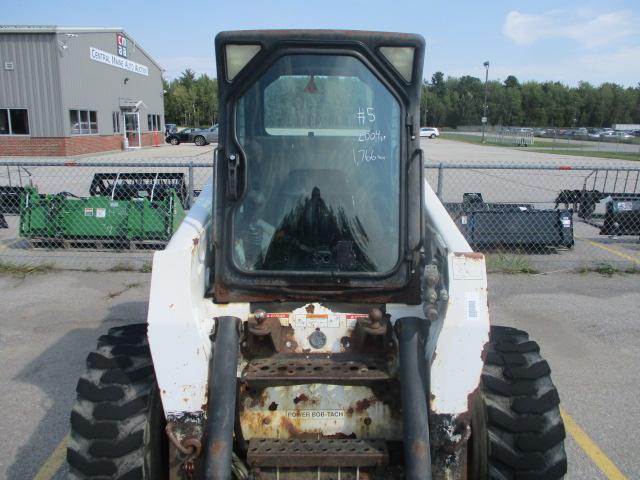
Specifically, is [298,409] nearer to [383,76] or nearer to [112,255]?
[383,76]

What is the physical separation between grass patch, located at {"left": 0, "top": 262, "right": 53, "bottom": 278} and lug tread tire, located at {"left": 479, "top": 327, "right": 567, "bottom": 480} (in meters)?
7.06

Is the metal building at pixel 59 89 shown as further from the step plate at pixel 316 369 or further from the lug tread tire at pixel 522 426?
the lug tread tire at pixel 522 426

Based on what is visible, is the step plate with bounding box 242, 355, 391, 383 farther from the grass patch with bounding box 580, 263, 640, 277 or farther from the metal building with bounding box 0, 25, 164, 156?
the metal building with bounding box 0, 25, 164, 156

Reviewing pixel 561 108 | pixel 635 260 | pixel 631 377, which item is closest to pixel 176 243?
pixel 631 377

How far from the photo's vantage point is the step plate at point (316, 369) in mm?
2629

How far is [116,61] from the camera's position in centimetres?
3334

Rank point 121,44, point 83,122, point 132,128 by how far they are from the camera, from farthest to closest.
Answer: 1. point 132,128
2. point 121,44
3. point 83,122

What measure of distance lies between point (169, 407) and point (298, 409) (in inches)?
23.7

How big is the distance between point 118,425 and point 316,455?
91 cm

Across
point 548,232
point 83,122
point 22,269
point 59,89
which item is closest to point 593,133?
point 83,122

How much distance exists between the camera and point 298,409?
2730 mm

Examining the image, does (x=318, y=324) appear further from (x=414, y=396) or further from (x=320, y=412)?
(x=414, y=396)

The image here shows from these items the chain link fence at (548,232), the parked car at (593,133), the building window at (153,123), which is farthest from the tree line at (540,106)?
the chain link fence at (548,232)

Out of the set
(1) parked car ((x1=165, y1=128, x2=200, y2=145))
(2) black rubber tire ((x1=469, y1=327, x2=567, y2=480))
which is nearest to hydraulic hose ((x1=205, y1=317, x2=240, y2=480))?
(2) black rubber tire ((x1=469, y1=327, x2=567, y2=480))
